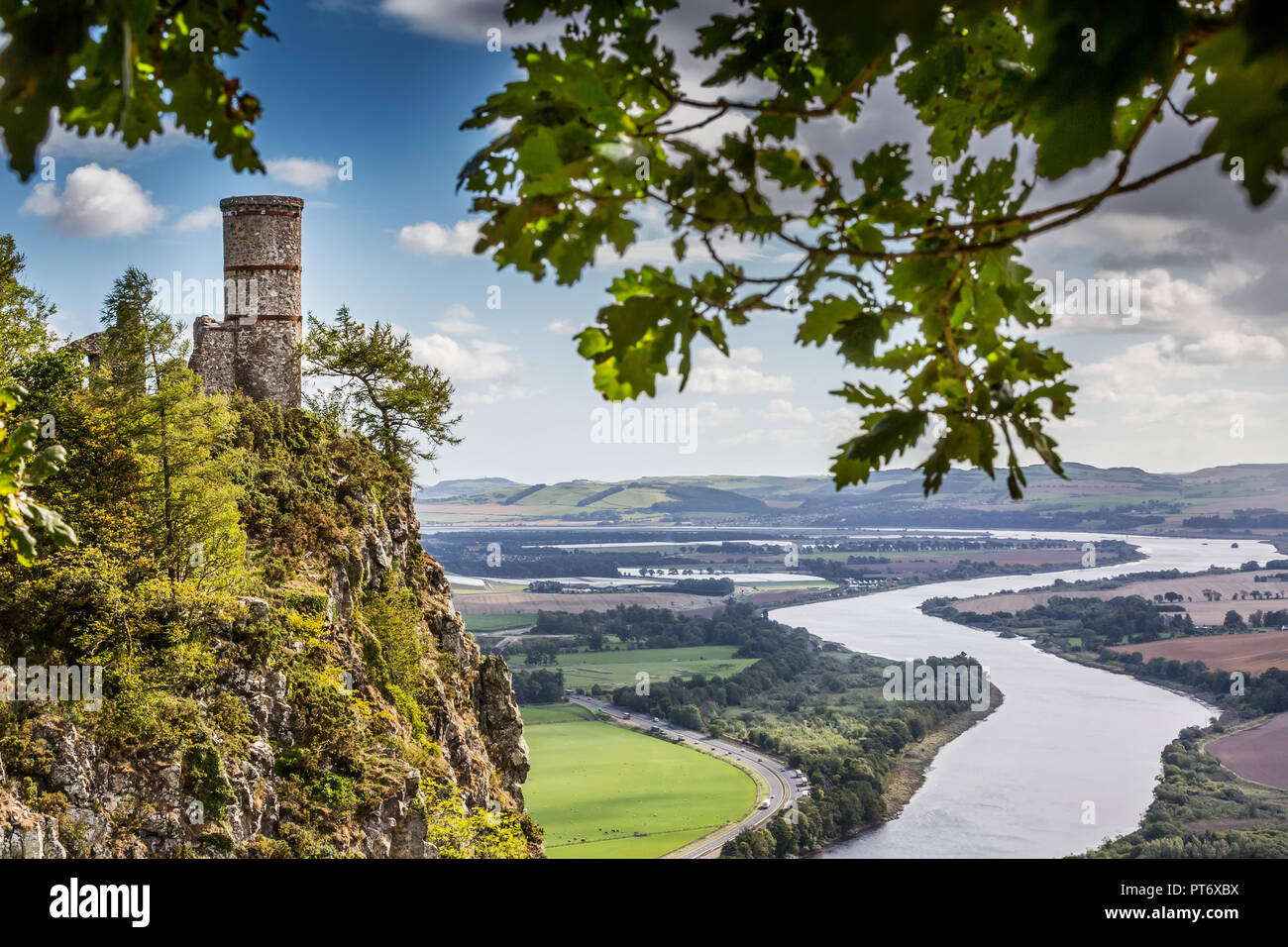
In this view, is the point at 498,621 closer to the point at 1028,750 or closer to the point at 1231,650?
the point at 1028,750

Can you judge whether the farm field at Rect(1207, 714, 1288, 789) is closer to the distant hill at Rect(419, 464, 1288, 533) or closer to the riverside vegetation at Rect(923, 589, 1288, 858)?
the riverside vegetation at Rect(923, 589, 1288, 858)

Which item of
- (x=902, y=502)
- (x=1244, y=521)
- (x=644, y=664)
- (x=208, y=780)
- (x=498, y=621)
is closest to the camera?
(x=208, y=780)

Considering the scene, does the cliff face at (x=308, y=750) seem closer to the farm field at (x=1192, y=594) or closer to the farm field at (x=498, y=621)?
the farm field at (x=498, y=621)

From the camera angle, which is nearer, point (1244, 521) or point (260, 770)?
point (260, 770)

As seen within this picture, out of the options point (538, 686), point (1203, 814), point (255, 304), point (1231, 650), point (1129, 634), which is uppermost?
point (255, 304)

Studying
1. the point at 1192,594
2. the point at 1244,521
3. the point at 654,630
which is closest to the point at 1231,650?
the point at 1192,594
